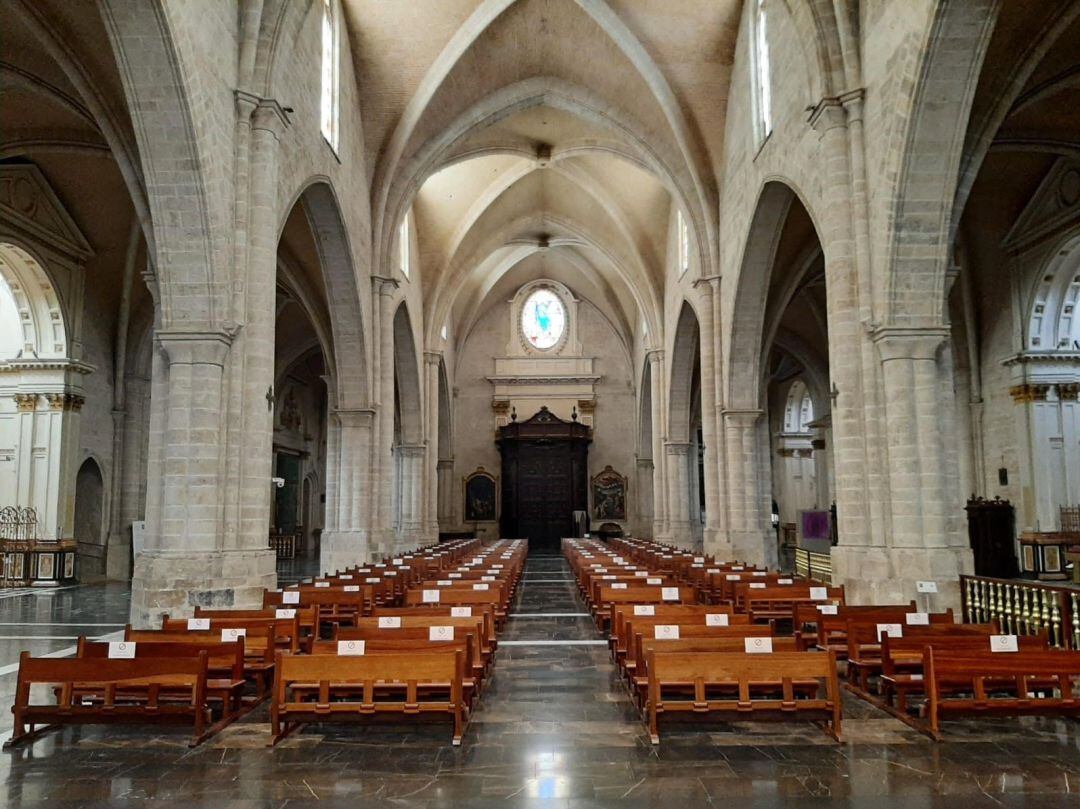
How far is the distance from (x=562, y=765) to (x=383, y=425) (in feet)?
55.9

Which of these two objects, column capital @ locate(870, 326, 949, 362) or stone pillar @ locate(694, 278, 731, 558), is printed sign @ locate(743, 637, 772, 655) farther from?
stone pillar @ locate(694, 278, 731, 558)

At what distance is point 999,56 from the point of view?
11.8 m

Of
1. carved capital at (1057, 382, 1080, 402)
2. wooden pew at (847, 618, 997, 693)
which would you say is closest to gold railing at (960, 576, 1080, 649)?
wooden pew at (847, 618, 997, 693)

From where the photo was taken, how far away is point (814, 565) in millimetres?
18547

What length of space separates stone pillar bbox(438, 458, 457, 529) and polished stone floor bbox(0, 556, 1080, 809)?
1249 inches

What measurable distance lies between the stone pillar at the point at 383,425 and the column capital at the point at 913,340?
1284cm

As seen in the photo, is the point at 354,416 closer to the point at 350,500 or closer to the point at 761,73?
the point at 350,500

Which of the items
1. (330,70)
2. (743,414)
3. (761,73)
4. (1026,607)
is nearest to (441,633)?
(1026,607)

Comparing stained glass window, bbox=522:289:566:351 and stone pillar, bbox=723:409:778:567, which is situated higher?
stained glass window, bbox=522:289:566:351

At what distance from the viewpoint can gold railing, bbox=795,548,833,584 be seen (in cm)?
1730

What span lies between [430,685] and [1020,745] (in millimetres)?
3707

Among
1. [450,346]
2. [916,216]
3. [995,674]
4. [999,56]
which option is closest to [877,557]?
[916,216]

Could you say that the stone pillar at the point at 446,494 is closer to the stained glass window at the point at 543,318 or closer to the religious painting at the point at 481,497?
the religious painting at the point at 481,497

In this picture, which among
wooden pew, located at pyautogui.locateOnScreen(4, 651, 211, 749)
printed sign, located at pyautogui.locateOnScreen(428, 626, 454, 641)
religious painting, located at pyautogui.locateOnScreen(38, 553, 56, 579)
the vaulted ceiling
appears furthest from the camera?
religious painting, located at pyautogui.locateOnScreen(38, 553, 56, 579)
